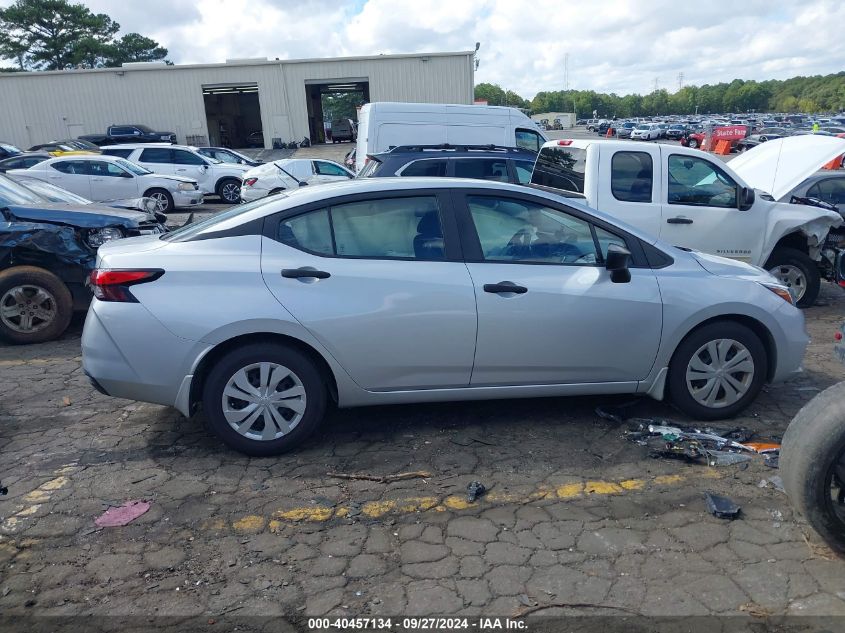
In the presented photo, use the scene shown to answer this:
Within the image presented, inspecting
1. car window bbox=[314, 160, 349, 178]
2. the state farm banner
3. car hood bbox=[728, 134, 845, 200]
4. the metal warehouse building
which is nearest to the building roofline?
the metal warehouse building

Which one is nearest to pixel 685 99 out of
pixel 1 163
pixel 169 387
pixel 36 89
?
pixel 36 89

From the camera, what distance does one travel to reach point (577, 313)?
4.30 meters

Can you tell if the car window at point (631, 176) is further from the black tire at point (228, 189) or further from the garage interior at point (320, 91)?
the garage interior at point (320, 91)

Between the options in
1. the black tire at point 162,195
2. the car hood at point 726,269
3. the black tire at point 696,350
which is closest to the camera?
the black tire at point 696,350

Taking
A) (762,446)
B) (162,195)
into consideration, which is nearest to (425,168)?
(762,446)

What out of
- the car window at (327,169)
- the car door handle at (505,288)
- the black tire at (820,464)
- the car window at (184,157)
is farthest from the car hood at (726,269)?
the car window at (184,157)

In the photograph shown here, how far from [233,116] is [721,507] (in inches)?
1892

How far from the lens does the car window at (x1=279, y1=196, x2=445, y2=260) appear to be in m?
4.21

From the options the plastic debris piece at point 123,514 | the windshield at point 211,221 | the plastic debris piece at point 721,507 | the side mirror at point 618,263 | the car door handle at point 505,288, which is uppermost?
the windshield at point 211,221

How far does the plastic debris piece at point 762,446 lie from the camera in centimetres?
421

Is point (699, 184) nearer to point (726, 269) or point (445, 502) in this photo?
point (726, 269)

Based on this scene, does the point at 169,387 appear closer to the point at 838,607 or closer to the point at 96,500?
the point at 96,500

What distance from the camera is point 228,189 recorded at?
20031mm

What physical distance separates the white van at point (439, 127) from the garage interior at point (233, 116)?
28.8 meters
